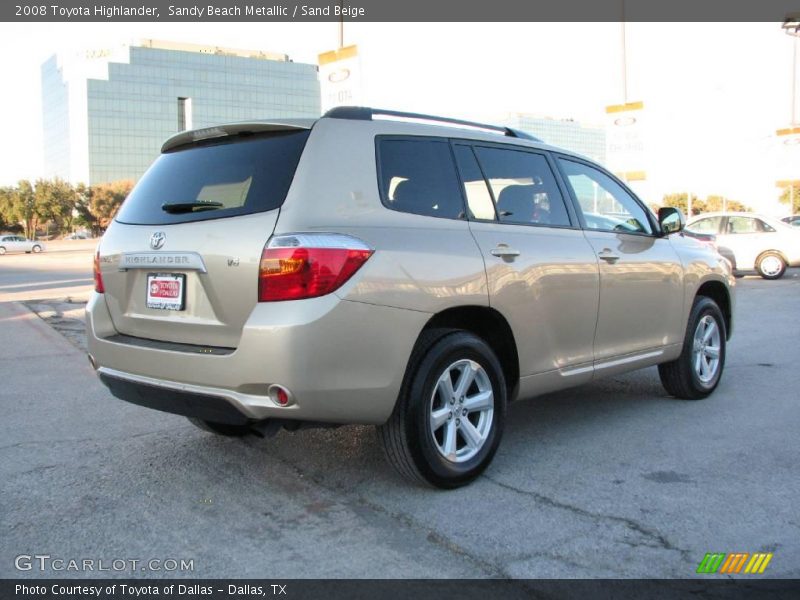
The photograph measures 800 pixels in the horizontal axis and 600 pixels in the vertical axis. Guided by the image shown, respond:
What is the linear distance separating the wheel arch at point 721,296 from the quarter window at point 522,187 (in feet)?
6.48

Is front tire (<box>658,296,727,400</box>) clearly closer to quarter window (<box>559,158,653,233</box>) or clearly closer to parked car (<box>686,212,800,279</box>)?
quarter window (<box>559,158,653,233</box>)

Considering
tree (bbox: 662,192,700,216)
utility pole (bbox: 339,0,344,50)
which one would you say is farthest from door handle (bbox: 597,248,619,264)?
tree (bbox: 662,192,700,216)

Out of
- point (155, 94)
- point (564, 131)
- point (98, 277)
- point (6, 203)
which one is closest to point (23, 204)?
point (6, 203)

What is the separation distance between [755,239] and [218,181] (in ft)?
57.3

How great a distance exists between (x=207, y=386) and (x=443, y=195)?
61.5 inches

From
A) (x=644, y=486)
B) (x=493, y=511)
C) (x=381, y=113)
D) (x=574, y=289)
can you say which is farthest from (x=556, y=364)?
(x=381, y=113)

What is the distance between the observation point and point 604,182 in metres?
5.37

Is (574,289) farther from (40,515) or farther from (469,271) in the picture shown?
(40,515)

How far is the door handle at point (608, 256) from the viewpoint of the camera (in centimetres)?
474

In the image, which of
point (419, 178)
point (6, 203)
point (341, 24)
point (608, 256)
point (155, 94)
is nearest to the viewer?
point (419, 178)

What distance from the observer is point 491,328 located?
4133 millimetres

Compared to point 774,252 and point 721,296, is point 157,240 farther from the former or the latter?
point 774,252

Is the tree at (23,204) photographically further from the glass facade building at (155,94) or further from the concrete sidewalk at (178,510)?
the concrete sidewalk at (178,510)

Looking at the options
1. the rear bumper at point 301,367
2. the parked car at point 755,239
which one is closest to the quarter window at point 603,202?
the rear bumper at point 301,367
